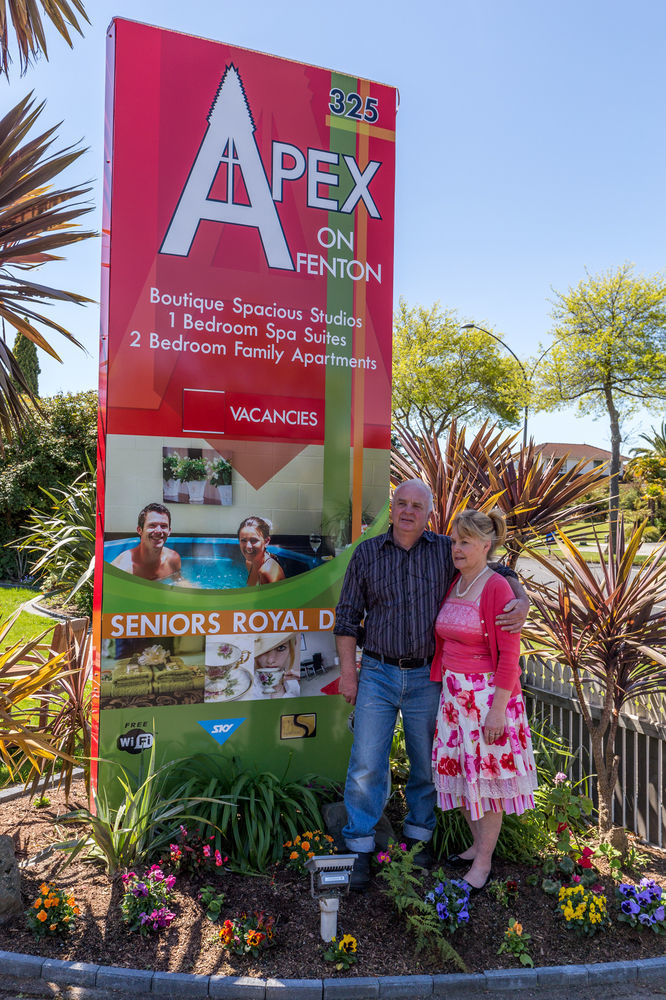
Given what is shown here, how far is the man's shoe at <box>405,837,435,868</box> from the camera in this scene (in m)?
3.78

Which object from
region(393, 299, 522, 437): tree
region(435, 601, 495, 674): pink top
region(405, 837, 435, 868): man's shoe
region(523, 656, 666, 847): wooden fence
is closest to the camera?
region(435, 601, 495, 674): pink top

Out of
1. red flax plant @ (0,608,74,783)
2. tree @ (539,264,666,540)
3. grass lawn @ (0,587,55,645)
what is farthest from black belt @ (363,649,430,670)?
tree @ (539,264,666,540)

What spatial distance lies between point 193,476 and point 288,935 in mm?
2374

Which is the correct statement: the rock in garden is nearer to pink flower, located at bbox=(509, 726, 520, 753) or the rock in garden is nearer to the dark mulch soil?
the dark mulch soil

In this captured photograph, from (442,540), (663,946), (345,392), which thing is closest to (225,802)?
(442,540)

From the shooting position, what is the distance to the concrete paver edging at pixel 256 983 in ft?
9.30

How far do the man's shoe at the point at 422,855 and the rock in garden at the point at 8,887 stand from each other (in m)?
1.92

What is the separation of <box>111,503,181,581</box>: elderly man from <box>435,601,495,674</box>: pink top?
1.59 meters

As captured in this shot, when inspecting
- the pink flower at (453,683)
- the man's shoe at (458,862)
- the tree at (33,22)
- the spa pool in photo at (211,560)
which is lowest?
the man's shoe at (458,862)

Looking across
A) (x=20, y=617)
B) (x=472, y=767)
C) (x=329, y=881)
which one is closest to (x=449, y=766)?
(x=472, y=767)

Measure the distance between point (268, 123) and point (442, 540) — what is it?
2.73 m

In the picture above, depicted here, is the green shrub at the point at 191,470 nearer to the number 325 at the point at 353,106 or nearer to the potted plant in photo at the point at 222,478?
the potted plant in photo at the point at 222,478

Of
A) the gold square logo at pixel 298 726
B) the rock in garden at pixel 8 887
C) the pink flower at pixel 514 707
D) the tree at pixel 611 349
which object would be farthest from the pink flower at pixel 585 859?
the tree at pixel 611 349

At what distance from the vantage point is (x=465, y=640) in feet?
11.4
